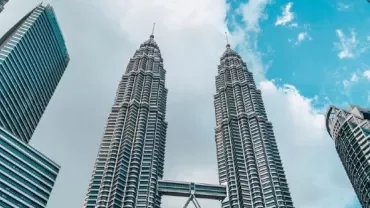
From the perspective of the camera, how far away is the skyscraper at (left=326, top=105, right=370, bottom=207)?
121 m

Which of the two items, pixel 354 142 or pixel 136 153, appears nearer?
pixel 354 142

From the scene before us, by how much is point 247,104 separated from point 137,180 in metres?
67.9

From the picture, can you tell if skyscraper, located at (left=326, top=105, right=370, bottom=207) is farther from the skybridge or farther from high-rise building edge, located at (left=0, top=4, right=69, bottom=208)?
high-rise building edge, located at (left=0, top=4, right=69, bottom=208)

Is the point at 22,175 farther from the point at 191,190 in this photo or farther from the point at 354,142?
the point at 354,142

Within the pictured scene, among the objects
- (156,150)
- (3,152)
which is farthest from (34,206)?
(156,150)

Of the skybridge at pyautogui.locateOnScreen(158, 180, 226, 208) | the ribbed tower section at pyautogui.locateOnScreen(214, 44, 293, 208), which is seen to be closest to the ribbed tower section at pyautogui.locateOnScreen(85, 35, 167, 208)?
the skybridge at pyautogui.locateOnScreen(158, 180, 226, 208)

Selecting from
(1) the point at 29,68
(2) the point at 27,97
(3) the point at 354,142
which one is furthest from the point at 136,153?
(3) the point at 354,142

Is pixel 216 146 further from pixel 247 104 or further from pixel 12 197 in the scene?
pixel 12 197

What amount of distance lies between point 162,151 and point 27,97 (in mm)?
59859

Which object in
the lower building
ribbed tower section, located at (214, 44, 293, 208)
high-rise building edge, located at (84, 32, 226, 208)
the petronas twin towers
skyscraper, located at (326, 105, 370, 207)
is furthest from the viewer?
ribbed tower section, located at (214, 44, 293, 208)

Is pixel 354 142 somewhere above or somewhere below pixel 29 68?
below

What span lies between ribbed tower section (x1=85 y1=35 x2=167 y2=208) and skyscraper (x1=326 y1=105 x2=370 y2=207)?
7401cm

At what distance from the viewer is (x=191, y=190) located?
305 ft

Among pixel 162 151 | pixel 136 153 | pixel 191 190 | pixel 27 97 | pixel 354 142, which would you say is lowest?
Answer: pixel 191 190
